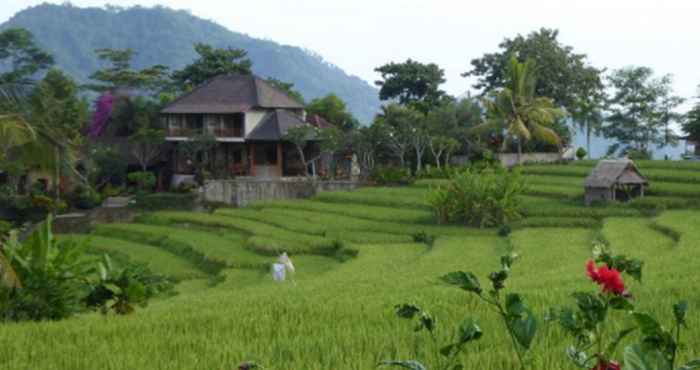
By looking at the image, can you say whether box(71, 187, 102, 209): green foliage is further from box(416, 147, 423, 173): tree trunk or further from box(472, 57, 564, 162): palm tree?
box(472, 57, 564, 162): palm tree

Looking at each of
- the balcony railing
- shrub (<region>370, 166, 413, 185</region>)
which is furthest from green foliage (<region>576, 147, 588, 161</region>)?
the balcony railing

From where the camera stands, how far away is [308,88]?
199125 mm

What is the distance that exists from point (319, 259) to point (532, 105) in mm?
17808

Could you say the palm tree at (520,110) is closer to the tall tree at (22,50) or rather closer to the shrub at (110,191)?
the shrub at (110,191)

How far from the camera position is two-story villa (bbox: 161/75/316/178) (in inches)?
1609

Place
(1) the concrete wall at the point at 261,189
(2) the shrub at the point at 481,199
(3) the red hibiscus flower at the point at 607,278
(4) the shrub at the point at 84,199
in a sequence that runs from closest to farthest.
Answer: (3) the red hibiscus flower at the point at 607,278
(2) the shrub at the point at 481,199
(4) the shrub at the point at 84,199
(1) the concrete wall at the point at 261,189

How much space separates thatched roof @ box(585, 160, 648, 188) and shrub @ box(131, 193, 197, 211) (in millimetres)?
17356

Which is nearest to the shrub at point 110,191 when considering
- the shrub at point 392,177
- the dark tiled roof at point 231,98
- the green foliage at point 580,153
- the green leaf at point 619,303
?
the dark tiled roof at point 231,98

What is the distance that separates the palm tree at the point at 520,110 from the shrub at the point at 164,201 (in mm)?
13087

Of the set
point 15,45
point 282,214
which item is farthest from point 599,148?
point 282,214

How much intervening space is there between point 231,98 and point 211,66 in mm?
11604

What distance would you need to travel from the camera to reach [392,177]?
35688 millimetres

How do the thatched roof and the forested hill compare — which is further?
the forested hill

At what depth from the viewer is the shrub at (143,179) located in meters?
39.2
